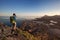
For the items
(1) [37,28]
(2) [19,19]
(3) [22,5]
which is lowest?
(1) [37,28]

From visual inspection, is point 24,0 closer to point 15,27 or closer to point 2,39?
point 15,27

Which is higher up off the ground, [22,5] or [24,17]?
[22,5]

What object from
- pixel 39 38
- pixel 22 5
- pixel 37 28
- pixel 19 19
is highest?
pixel 22 5

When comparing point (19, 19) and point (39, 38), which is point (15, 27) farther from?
point (39, 38)

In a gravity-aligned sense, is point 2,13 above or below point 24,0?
below

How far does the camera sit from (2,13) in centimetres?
507

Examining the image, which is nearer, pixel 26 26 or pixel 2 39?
pixel 2 39

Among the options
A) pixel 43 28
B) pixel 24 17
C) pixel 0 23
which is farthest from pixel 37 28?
pixel 0 23

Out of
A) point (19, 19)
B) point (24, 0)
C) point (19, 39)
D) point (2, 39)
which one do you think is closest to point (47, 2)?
point (24, 0)

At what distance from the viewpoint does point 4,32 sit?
194 inches

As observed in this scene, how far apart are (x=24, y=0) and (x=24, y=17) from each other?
1.89 ft

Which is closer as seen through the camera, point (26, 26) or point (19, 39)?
point (19, 39)

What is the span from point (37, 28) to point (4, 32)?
1121mm

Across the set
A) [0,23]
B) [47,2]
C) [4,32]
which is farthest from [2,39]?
[47,2]
